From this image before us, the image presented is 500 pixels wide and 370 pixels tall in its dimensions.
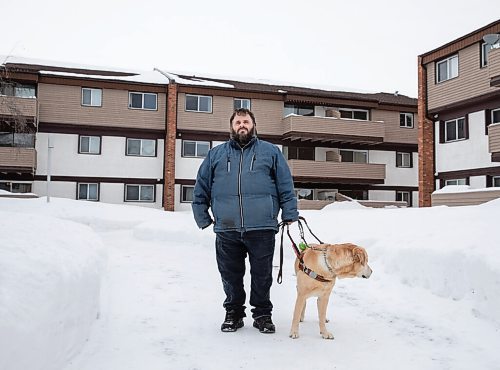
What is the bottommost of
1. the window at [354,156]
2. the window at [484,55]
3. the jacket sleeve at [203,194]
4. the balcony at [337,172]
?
the jacket sleeve at [203,194]

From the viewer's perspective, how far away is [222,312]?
5648mm

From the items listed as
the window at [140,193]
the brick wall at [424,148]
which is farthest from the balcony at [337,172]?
the window at [140,193]

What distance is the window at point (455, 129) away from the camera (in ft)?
71.4

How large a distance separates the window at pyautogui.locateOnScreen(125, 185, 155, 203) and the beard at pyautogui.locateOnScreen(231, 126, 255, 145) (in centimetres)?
2244

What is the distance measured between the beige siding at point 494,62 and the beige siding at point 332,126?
36.3ft

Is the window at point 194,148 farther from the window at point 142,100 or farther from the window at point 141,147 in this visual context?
the window at point 142,100

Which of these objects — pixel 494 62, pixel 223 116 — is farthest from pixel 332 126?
pixel 494 62

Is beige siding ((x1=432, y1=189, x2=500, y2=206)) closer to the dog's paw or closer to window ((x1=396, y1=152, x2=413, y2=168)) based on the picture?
window ((x1=396, y1=152, x2=413, y2=168))

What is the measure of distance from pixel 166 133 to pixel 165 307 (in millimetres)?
22076

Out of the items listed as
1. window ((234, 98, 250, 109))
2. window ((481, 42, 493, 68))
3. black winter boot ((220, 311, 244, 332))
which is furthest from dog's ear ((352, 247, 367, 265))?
window ((234, 98, 250, 109))

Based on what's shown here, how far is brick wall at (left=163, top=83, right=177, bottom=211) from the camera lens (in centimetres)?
2633

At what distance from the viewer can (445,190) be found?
62.2ft

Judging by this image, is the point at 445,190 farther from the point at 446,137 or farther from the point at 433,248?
the point at 433,248

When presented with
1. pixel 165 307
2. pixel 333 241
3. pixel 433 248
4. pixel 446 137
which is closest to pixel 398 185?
pixel 446 137
